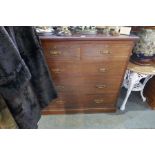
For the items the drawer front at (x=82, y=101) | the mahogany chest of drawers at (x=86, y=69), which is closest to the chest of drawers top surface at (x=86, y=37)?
the mahogany chest of drawers at (x=86, y=69)

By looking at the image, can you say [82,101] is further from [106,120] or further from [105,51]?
[105,51]

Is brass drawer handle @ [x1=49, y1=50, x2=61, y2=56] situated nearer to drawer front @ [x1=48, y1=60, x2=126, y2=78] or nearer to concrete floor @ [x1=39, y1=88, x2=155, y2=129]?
drawer front @ [x1=48, y1=60, x2=126, y2=78]

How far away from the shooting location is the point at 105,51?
148cm

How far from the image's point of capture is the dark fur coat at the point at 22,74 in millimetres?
636

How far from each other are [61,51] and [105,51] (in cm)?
39

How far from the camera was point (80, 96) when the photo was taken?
5.90 ft

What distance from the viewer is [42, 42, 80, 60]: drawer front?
143 centimetres

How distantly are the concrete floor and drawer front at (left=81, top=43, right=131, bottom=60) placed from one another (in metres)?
0.73

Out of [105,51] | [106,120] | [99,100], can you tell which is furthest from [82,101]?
[105,51]
